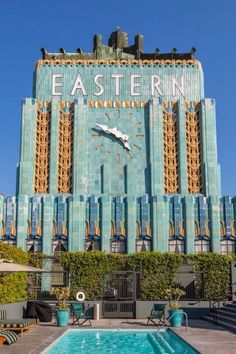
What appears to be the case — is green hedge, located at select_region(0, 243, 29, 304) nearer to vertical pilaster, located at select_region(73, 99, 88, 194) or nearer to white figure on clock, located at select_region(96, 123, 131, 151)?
vertical pilaster, located at select_region(73, 99, 88, 194)

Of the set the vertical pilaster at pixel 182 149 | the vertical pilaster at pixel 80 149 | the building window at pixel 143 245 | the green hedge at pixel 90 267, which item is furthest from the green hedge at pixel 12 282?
the vertical pilaster at pixel 182 149

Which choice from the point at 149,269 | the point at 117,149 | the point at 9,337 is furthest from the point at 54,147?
the point at 9,337

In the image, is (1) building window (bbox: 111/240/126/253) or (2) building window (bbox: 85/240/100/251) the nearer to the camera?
(2) building window (bbox: 85/240/100/251)

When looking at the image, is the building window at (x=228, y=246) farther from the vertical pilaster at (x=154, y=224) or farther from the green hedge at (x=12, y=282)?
the green hedge at (x=12, y=282)

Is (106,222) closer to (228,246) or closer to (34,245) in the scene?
(34,245)

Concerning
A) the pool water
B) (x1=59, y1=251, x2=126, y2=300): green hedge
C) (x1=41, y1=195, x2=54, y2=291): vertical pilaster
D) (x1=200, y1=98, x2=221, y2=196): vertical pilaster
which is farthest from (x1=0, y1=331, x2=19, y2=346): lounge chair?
(x1=200, y1=98, x2=221, y2=196): vertical pilaster

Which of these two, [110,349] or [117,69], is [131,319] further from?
[117,69]

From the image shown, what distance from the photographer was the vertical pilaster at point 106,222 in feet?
150

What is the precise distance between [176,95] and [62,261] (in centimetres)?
2502

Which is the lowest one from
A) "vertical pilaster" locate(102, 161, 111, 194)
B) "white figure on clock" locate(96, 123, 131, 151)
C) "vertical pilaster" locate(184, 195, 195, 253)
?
"vertical pilaster" locate(184, 195, 195, 253)

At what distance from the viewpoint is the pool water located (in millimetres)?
16938

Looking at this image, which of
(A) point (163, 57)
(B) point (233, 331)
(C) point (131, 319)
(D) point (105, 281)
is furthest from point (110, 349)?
(A) point (163, 57)

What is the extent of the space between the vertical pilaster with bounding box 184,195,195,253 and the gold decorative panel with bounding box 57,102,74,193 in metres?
11.8

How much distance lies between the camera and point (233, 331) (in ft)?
69.9
